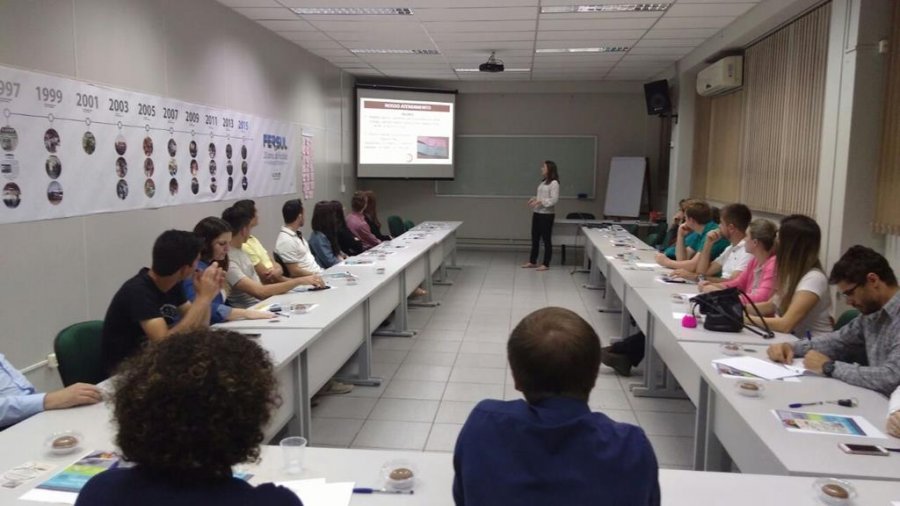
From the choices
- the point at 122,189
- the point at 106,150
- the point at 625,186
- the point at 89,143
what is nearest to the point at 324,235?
A: the point at 122,189

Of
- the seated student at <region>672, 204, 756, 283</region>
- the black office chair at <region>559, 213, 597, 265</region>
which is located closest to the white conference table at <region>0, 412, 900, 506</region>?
the seated student at <region>672, 204, 756, 283</region>

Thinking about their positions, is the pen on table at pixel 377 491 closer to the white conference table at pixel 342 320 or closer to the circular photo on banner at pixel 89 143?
the white conference table at pixel 342 320

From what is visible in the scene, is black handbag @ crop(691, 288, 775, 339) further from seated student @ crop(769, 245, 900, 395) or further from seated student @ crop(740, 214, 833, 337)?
seated student @ crop(769, 245, 900, 395)

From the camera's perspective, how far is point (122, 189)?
4574mm

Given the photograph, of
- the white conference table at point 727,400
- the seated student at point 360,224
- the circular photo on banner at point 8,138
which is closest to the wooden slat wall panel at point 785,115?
the white conference table at point 727,400

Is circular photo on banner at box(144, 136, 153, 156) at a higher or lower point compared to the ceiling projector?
lower

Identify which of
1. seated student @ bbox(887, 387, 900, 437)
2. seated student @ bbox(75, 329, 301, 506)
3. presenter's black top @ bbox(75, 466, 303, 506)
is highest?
seated student @ bbox(75, 329, 301, 506)

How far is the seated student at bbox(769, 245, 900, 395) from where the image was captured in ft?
7.77

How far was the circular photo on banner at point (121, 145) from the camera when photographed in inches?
177

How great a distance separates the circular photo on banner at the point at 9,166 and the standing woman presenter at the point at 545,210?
704cm

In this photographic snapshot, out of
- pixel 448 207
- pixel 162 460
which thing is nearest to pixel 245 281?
pixel 162 460

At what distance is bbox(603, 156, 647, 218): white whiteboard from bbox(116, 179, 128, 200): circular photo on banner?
305 inches

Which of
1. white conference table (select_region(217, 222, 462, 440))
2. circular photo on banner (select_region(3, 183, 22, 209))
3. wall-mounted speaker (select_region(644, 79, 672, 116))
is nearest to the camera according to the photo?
white conference table (select_region(217, 222, 462, 440))

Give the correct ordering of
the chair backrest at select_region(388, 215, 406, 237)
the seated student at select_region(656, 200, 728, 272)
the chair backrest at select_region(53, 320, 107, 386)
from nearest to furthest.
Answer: the chair backrest at select_region(53, 320, 107, 386) < the seated student at select_region(656, 200, 728, 272) < the chair backrest at select_region(388, 215, 406, 237)
